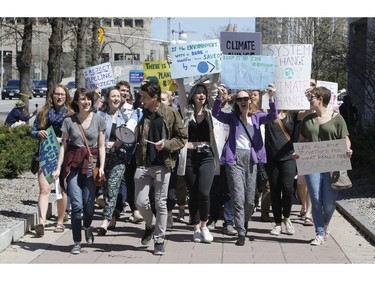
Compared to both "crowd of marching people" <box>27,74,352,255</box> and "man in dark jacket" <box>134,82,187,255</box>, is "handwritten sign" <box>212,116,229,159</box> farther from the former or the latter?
"man in dark jacket" <box>134,82,187,255</box>

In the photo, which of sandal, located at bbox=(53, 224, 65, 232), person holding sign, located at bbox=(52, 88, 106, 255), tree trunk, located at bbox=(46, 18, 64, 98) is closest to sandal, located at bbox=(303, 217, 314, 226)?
sandal, located at bbox=(53, 224, 65, 232)

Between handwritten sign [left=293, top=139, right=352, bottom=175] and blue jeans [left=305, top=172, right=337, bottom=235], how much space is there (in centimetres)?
15

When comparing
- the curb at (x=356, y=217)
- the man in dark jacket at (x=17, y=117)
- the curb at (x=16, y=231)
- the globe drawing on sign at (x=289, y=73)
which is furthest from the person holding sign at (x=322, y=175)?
the man in dark jacket at (x=17, y=117)

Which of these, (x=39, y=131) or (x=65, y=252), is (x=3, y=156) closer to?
(x=39, y=131)

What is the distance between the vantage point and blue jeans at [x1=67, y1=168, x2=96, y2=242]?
9914 mm

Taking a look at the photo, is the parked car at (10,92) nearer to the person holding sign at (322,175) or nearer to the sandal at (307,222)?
the sandal at (307,222)

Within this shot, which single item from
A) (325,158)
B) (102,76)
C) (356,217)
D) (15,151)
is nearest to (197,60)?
(325,158)

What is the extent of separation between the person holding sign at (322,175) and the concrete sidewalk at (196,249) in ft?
0.91

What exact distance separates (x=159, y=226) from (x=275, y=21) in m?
36.9

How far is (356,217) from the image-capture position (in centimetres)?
1210

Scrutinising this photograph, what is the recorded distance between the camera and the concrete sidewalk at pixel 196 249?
365 inches

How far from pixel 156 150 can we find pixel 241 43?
3.78 meters

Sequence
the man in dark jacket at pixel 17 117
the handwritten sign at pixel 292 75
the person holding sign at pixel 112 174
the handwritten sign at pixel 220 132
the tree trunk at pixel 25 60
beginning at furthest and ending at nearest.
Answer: the tree trunk at pixel 25 60
the man in dark jacket at pixel 17 117
the handwritten sign at pixel 220 132
the handwritten sign at pixel 292 75
the person holding sign at pixel 112 174

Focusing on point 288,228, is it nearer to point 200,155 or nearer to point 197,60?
point 200,155
